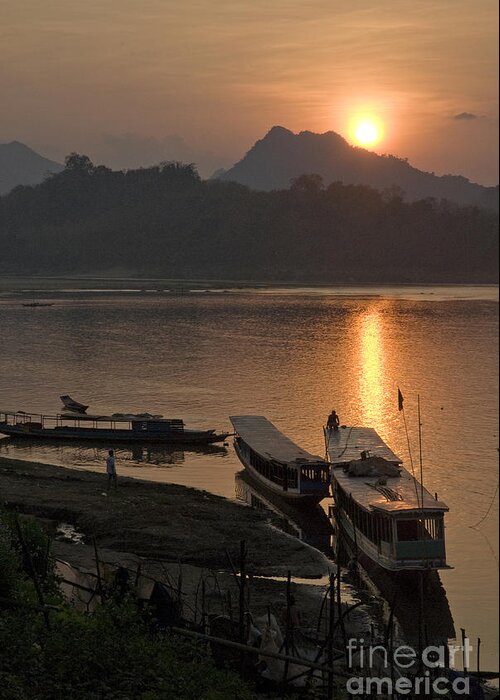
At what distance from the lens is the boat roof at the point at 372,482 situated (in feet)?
77.2

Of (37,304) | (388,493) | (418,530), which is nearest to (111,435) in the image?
(388,493)

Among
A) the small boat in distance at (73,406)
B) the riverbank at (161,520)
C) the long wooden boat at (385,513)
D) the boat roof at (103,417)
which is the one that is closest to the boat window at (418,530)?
the long wooden boat at (385,513)

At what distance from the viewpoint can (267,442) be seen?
34.6 meters

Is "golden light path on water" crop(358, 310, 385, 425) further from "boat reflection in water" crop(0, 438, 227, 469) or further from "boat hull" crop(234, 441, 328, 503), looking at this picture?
"boat hull" crop(234, 441, 328, 503)

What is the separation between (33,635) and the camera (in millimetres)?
13383

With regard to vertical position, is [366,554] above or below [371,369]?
below

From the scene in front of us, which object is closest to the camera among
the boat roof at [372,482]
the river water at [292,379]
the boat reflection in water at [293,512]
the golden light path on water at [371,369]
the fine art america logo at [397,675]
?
the fine art america logo at [397,675]

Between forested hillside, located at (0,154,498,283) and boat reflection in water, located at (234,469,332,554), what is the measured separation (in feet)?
394

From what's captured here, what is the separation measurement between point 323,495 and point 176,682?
16664mm

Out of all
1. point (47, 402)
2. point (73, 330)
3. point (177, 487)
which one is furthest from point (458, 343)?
point (177, 487)

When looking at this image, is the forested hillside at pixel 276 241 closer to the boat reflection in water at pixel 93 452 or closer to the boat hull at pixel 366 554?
the boat reflection in water at pixel 93 452

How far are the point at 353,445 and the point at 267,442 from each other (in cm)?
303

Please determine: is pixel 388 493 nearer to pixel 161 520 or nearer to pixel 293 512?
pixel 293 512

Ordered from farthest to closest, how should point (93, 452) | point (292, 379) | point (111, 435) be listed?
point (292, 379), point (111, 435), point (93, 452)
